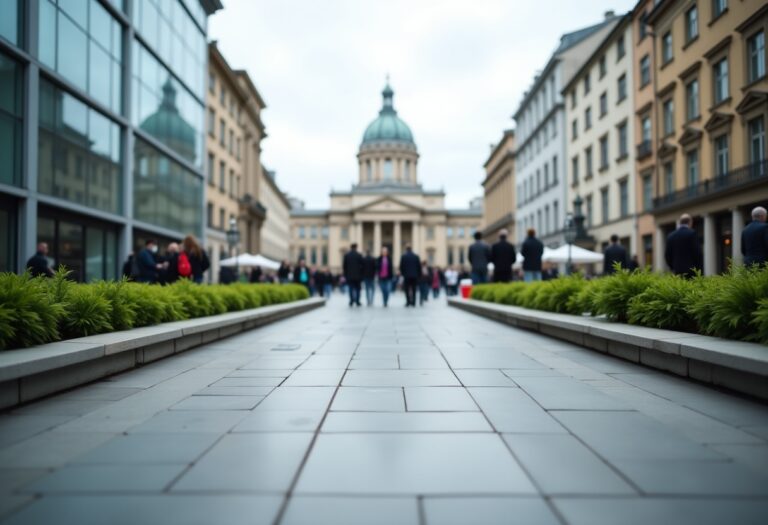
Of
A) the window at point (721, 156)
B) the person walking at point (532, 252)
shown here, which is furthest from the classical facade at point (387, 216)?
the person walking at point (532, 252)

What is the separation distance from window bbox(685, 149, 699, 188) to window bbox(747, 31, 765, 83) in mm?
4726

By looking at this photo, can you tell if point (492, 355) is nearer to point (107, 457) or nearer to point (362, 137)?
point (107, 457)

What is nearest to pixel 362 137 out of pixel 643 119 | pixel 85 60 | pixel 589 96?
pixel 589 96

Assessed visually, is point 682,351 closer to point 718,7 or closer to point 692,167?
point 718,7

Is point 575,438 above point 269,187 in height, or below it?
below

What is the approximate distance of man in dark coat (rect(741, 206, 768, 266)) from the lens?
9750 mm

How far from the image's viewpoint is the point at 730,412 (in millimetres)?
3959

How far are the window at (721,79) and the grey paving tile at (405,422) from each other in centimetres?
2258

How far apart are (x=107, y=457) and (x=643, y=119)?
3157cm

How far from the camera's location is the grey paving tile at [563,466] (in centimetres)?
260

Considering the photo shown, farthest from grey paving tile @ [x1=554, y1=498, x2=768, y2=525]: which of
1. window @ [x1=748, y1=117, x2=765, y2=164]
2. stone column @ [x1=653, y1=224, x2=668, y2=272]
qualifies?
stone column @ [x1=653, y1=224, x2=668, y2=272]

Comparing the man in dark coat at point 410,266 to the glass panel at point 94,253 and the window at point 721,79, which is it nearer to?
the glass panel at point 94,253

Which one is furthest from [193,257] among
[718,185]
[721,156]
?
[721,156]

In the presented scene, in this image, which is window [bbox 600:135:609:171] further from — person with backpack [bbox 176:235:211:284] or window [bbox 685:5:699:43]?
person with backpack [bbox 176:235:211:284]
